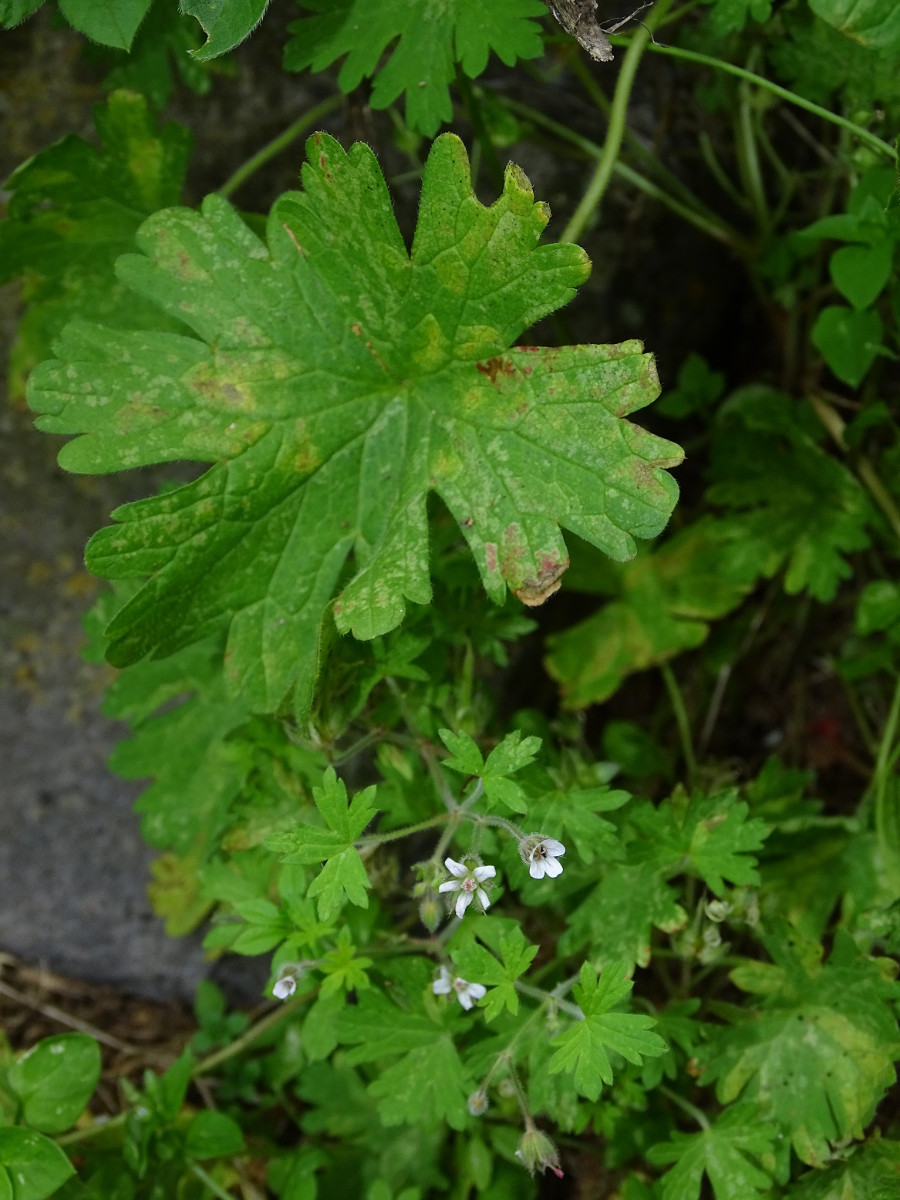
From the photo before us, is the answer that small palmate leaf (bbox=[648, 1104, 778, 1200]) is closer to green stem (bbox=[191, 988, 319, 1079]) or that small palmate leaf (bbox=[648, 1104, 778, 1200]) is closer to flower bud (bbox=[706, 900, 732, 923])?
flower bud (bbox=[706, 900, 732, 923])

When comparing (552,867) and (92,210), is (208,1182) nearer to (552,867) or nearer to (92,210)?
(552,867)

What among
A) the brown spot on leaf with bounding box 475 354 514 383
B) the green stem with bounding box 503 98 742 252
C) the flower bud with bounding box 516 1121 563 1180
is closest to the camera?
the flower bud with bounding box 516 1121 563 1180

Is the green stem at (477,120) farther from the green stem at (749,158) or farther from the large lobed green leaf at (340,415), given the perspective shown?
the green stem at (749,158)

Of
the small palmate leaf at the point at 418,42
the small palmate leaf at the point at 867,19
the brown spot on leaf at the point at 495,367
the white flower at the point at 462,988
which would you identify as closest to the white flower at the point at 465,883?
the white flower at the point at 462,988

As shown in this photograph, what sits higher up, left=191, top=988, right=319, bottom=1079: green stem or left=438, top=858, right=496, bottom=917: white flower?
left=438, top=858, right=496, bottom=917: white flower

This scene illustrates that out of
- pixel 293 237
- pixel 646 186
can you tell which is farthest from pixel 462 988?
pixel 646 186

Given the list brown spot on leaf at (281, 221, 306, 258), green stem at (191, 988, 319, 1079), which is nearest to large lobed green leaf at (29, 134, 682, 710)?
brown spot on leaf at (281, 221, 306, 258)
